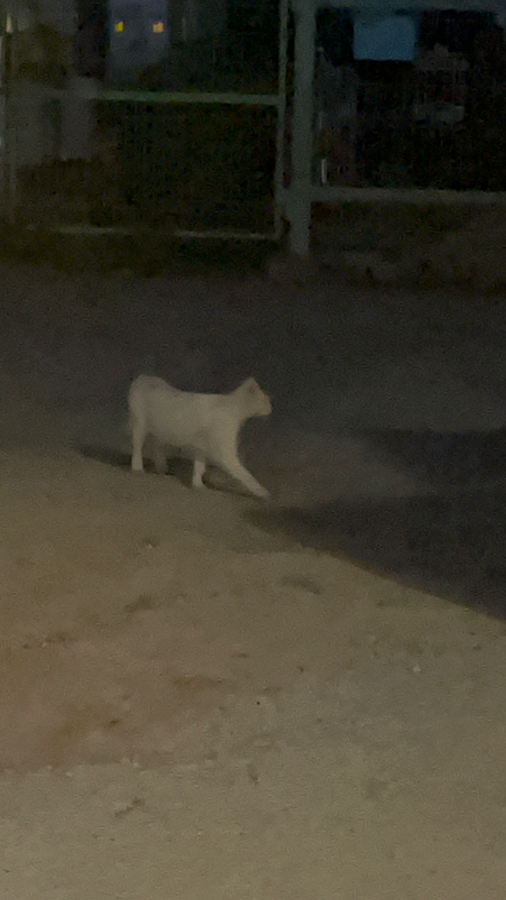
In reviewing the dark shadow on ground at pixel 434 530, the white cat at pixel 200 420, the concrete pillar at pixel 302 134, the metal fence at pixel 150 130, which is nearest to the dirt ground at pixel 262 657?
the dark shadow on ground at pixel 434 530

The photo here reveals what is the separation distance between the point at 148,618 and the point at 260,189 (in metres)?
11.5

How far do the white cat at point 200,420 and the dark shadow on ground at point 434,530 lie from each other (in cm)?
46

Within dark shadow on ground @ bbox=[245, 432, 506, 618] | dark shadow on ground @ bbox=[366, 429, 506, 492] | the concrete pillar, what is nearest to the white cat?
dark shadow on ground @ bbox=[245, 432, 506, 618]

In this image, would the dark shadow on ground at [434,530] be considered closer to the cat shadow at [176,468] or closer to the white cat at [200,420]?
the white cat at [200,420]

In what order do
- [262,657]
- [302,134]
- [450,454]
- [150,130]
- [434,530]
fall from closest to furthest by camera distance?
[262,657] → [434,530] → [450,454] → [302,134] → [150,130]

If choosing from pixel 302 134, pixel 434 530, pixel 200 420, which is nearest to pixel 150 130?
pixel 302 134

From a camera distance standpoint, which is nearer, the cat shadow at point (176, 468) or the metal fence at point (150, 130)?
the cat shadow at point (176, 468)

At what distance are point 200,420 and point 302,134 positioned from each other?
9.05 m

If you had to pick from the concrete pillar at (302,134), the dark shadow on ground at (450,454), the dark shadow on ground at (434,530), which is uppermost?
the concrete pillar at (302,134)

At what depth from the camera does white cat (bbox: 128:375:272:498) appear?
628 centimetres

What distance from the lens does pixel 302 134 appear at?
47.7ft

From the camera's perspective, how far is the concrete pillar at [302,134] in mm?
14422

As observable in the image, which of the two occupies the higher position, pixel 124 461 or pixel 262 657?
pixel 262 657

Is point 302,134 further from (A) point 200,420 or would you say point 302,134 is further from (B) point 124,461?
(A) point 200,420
